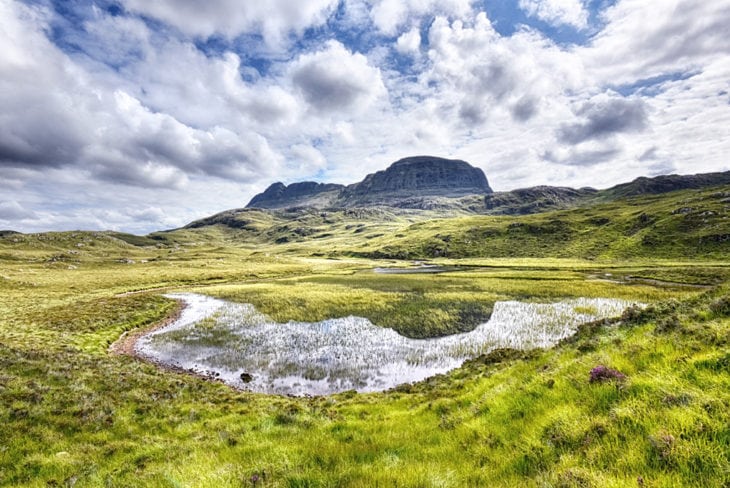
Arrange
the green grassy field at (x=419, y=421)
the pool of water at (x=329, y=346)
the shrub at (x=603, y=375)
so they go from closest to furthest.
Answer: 1. the green grassy field at (x=419, y=421)
2. the shrub at (x=603, y=375)
3. the pool of water at (x=329, y=346)

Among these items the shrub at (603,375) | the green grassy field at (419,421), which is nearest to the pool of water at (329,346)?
the green grassy field at (419,421)

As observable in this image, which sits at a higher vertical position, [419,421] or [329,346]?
[419,421]

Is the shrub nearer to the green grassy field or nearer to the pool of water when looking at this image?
the green grassy field

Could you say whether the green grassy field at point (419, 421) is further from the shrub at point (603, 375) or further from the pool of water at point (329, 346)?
the pool of water at point (329, 346)

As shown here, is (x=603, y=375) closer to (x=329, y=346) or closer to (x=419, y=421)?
(x=419, y=421)

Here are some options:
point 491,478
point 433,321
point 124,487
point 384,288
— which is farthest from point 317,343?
point 384,288

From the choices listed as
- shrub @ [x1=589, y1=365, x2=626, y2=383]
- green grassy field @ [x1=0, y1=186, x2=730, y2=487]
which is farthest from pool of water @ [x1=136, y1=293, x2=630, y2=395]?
shrub @ [x1=589, y1=365, x2=626, y2=383]

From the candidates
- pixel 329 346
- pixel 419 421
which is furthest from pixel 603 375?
pixel 329 346

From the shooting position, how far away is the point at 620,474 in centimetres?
484

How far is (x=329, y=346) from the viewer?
1231 inches

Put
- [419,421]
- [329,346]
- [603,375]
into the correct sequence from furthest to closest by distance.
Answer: [329,346]
[419,421]
[603,375]

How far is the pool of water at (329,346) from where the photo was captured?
24.0 meters

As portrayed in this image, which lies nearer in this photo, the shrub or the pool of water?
the shrub

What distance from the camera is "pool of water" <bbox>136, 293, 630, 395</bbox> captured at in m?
24.0
